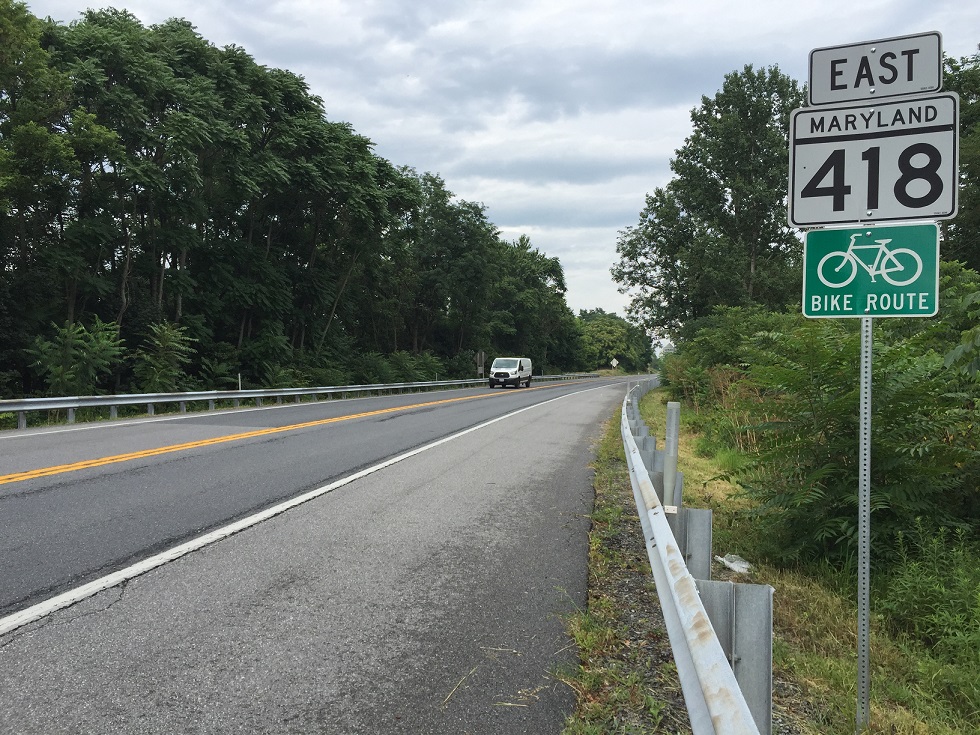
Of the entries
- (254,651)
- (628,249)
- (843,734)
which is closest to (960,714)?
(843,734)

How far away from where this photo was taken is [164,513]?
19.5 ft

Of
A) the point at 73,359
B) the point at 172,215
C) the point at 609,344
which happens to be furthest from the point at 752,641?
the point at 609,344

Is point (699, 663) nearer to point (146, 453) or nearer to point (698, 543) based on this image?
point (698, 543)

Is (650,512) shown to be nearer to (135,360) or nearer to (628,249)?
(135,360)

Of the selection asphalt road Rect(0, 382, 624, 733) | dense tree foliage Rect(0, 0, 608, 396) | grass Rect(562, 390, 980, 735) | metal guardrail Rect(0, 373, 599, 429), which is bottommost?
grass Rect(562, 390, 980, 735)

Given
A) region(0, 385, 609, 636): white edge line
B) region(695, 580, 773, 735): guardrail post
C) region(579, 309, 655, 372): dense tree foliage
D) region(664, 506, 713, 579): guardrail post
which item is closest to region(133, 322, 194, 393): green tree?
region(0, 385, 609, 636): white edge line

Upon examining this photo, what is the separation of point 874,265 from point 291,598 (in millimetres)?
3950

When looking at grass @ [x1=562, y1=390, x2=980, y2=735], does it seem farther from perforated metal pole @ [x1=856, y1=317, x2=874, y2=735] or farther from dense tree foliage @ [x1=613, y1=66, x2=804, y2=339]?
dense tree foliage @ [x1=613, y1=66, x2=804, y2=339]

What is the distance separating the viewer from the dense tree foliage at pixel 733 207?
1300 inches

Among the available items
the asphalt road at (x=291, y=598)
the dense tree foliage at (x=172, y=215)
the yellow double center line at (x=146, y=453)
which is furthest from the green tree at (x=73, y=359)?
the asphalt road at (x=291, y=598)

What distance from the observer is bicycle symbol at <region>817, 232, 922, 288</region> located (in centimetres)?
297

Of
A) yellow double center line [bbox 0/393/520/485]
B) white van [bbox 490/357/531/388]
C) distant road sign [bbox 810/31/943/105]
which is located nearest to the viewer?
distant road sign [bbox 810/31/943/105]

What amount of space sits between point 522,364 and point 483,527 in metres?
37.1

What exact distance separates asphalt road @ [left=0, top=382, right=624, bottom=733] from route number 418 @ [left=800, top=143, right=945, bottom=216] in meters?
2.85
